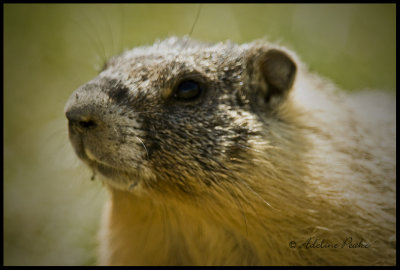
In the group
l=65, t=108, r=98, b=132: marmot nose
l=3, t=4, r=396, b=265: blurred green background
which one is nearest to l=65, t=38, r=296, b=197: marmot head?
l=65, t=108, r=98, b=132: marmot nose

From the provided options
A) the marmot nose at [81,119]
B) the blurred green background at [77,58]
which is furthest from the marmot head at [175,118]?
A: the blurred green background at [77,58]

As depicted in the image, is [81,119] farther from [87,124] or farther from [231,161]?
[231,161]

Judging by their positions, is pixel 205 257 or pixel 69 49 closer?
pixel 205 257

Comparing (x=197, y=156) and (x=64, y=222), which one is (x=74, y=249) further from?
(x=197, y=156)

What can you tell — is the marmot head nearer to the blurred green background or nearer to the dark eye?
the dark eye

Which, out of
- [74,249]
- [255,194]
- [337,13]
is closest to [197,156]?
[255,194]

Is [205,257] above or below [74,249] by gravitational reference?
above
